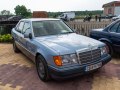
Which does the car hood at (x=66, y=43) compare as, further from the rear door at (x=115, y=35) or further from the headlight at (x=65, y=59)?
the rear door at (x=115, y=35)

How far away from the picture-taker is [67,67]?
4938 millimetres

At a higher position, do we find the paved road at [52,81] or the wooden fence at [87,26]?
the wooden fence at [87,26]

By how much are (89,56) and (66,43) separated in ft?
2.38

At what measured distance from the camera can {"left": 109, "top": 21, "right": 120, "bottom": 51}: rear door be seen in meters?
7.11

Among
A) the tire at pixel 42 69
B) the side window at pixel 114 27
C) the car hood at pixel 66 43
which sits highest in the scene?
the side window at pixel 114 27

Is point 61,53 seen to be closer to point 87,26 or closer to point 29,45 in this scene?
point 29,45

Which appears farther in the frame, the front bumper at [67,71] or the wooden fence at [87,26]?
the wooden fence at [87,26]

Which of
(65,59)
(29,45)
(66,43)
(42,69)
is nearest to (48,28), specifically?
(29,45)

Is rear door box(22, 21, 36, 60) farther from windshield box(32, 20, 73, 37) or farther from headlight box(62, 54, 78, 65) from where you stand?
headlight box(62, 54, 78, 65)

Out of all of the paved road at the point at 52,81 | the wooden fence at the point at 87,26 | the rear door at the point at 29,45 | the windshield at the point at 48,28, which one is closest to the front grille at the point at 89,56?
the paved road at the point at 52,81

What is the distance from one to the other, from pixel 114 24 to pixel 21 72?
3628mm

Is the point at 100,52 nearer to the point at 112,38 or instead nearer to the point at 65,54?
the point at 65,54

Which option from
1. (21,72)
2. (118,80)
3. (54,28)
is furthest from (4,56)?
(118,80)

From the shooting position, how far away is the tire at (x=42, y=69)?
5309mm
